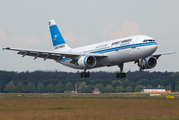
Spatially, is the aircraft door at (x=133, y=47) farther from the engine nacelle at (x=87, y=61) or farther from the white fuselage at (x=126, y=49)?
the engine nacelle at (x=87, y=61)

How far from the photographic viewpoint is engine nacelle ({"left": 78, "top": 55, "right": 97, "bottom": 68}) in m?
53.5

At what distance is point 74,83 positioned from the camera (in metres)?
126

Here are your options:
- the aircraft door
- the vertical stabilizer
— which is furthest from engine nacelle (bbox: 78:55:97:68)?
the vertical stabilizer

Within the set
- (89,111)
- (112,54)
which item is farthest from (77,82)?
(89,111)

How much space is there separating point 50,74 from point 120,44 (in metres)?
52.0

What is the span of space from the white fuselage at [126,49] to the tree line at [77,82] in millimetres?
44956

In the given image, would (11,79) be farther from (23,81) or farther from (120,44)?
(120,44)

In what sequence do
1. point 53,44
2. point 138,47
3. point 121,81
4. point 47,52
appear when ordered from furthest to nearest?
1. point 121,81
2. point 53,44
3. point 47,52
4. point 138,47

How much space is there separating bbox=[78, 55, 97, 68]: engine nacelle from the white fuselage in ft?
4.75

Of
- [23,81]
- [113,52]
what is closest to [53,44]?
[113,52]

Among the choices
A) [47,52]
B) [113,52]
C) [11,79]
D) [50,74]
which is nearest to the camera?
[113,52]

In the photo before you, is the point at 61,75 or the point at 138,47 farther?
the point at 61,75

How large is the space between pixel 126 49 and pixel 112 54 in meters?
3.37

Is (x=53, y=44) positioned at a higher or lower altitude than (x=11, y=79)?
higher
